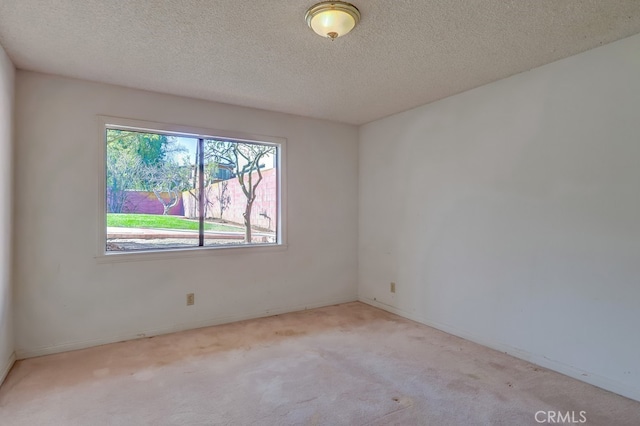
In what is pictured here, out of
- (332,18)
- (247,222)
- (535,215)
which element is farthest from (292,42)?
(535,215)

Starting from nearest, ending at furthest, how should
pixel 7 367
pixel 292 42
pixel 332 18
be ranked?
pixel 332 18 → pixel 292 42 → pixel 7 367

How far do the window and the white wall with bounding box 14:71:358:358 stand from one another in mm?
146

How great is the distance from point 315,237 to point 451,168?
184 cm

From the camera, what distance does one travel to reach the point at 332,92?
11.1 ft

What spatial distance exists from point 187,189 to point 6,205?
4.72ft

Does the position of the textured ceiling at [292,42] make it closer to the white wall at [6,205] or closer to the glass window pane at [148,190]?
the white wall at [6,205]

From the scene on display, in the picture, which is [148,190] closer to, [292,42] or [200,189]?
[200,189]

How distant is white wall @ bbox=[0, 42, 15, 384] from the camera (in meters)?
2.42

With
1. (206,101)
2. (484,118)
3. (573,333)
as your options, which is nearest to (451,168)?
(484,118)

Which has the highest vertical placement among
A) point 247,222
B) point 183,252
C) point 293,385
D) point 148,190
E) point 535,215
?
point 148,190

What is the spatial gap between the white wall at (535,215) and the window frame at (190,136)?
1.41 m

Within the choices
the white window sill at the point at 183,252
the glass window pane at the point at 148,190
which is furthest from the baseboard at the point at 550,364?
the glass window pane at the point at 148,190

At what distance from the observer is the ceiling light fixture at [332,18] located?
193 centimetres

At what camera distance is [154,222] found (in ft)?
11.3
